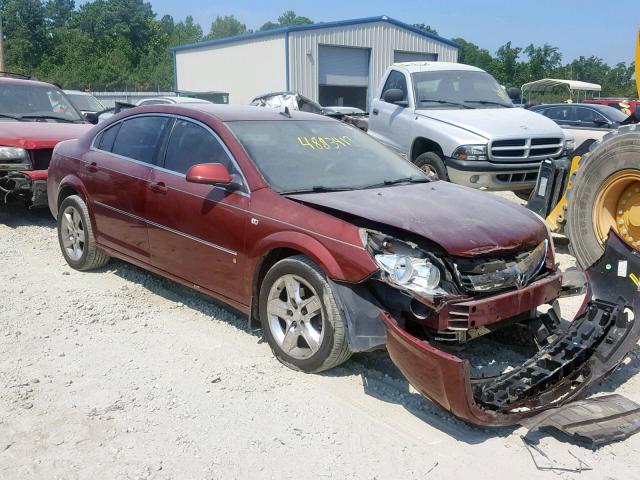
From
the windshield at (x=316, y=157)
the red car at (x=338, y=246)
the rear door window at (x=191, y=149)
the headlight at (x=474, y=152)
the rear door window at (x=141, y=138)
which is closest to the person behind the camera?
the red car at (x=338, y=246)

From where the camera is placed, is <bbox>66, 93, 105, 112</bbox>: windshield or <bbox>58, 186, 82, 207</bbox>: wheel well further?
<bbox>66, 93, 105, 112</bbox>: windshield

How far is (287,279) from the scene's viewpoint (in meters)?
4.06

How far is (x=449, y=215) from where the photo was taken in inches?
155

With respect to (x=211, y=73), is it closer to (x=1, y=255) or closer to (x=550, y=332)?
(x=1, y=255)

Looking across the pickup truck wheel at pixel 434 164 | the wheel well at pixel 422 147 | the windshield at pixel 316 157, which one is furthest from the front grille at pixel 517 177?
the windshield at pixel 316 157

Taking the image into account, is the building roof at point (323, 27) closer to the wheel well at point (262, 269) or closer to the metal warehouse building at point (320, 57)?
the metal warehouse building at point (320, 57)

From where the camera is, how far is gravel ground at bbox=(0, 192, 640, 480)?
Result: 3.14 metres

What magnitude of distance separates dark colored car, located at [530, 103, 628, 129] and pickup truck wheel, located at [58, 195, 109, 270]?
9.63m

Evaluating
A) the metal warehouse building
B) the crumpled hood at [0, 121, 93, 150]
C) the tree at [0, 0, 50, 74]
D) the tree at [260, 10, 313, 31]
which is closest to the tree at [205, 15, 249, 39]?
the tree at [260, 10, 313, 31]

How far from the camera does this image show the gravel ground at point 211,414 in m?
3.14

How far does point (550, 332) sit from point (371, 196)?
147 cm

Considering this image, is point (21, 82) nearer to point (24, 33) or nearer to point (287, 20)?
point (24, 33)

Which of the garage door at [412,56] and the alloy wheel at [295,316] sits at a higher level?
the garage door at [412,56]

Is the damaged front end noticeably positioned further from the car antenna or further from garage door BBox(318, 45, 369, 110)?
garage door BBox(318, 45, 369, 110)
